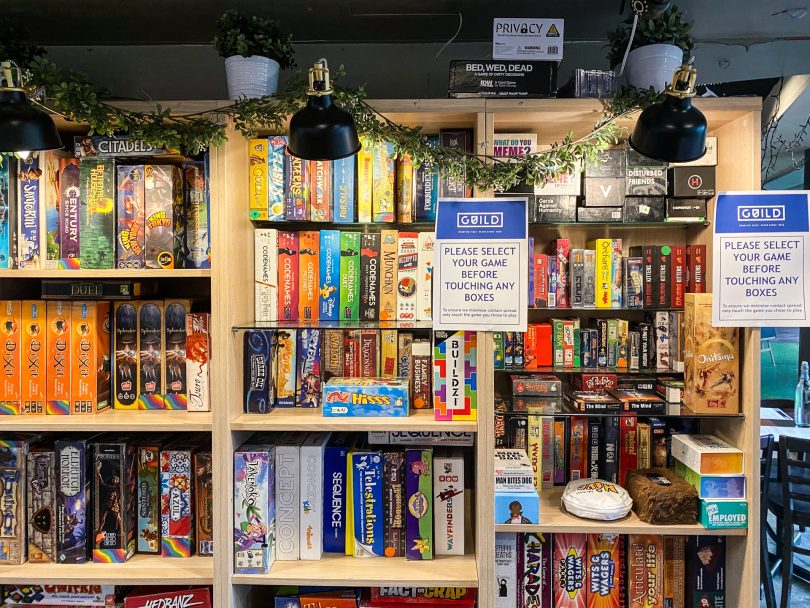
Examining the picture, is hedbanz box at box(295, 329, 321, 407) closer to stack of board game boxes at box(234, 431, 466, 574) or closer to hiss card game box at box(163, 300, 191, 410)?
stack of board game boxes at box(234, 431, 466, 574)

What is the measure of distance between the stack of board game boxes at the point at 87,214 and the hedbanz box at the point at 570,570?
1535mm

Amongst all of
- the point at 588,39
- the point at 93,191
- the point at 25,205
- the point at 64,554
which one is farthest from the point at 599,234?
the point at 64,554

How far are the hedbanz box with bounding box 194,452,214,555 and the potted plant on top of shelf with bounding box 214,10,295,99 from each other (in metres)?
1.16

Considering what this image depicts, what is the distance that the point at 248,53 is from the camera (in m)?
1.65

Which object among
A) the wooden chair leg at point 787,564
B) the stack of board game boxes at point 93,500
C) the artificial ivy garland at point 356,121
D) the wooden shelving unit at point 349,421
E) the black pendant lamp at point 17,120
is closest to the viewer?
the black pendant lamp at point 17,120

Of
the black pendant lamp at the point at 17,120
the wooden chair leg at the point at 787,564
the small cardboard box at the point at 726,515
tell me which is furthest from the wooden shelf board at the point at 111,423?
the wooden chair leg at the point at 787,564

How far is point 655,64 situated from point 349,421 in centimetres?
143

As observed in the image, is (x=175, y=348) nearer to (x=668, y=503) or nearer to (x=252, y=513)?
(x=252, y=513)

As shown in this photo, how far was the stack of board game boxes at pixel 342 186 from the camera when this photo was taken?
1783 millimetres

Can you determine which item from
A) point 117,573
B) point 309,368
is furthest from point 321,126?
point 117,573

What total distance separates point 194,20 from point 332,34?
506mm

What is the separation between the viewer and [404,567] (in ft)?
5.71

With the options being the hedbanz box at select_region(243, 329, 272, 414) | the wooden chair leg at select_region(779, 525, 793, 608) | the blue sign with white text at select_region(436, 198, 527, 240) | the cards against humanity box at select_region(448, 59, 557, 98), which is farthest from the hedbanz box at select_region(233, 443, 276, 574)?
the wooden chair leg at select_region(779, 525, 793, 608)

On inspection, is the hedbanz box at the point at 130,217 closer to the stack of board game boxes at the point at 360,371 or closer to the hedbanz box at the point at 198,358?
the hedbanz box at the point at 198,358
